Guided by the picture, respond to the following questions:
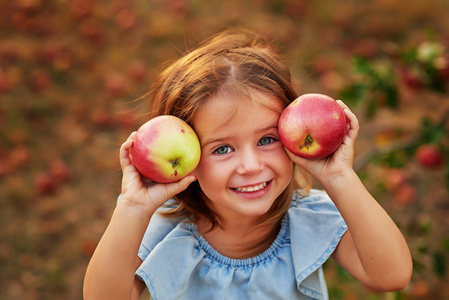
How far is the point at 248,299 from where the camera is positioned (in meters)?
1.39

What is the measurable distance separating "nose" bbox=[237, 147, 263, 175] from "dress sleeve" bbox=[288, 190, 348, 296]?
12.0 inches

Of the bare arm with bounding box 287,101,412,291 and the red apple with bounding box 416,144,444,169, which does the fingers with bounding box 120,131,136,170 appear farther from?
the red apple with bounding box 416,144,444,169

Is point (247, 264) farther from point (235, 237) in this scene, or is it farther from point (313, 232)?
point (313, 232)

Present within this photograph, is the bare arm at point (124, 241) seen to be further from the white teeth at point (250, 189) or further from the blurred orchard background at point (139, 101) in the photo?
the blurred orchard background at point (139, 101)

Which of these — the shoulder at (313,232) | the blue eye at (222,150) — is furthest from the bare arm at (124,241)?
the shoulder at (313,232)

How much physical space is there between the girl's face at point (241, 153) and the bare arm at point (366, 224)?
0.09 metres

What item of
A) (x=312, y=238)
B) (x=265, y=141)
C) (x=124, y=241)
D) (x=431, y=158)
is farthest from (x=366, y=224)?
(x=431, y=158)

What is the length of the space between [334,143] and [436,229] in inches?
71.0

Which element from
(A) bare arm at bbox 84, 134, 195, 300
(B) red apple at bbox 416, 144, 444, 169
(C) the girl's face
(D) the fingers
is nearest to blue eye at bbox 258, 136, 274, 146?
(C) the girl's face

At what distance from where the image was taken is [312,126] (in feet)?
3.87

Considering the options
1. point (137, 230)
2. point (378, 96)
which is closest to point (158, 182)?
point (137, 230)

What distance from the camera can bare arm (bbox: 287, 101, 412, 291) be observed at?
3.94ft

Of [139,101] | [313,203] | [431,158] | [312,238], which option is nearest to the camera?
[312,238]

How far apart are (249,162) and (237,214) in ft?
0.86
